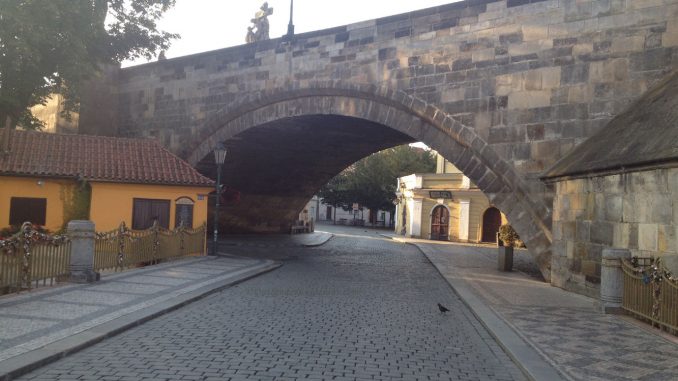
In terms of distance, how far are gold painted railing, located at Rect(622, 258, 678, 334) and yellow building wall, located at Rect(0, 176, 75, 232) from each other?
17.0 meters

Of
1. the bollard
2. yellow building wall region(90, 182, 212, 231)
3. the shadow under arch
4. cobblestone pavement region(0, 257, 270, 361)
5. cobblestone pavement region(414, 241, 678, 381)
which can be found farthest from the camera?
yellow building wall region(90, 182, 212, 231)

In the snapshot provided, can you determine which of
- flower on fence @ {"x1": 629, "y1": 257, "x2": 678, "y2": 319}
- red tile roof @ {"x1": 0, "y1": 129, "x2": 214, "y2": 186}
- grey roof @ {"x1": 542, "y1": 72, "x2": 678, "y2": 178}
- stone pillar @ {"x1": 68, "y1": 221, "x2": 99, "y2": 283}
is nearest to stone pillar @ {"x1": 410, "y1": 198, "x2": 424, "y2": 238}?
red tile roof @ {"x1": 0, "y1": 129, "x2": 214, "y2": 186}

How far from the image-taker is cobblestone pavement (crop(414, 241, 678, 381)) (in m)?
6.17

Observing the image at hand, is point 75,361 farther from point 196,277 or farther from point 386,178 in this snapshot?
point 386,178

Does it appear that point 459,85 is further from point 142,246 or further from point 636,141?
point 142,246

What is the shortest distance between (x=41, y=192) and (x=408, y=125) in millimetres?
12376

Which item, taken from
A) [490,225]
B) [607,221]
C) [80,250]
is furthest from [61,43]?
[490,225]

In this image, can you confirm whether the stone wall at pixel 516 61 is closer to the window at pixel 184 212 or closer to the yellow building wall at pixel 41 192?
the window at pixel 184 212

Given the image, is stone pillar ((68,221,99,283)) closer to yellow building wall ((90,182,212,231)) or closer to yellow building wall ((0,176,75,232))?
yellow building wall ((90,182,212,231))

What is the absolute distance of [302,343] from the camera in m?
7.27

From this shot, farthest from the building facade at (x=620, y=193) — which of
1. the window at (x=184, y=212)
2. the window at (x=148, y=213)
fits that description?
the window at (x=148, y=213)

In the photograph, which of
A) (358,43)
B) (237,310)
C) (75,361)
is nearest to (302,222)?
(358,43)

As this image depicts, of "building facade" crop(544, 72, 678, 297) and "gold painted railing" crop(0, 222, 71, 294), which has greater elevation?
"building facade" crop(544, 72, 678, 297)

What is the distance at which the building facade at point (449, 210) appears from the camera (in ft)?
127
